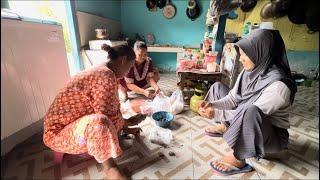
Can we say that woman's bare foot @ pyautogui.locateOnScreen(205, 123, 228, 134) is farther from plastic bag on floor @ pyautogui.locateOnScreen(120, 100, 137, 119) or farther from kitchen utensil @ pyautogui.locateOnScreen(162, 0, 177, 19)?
kitchen utensil @ pyautogui.locateOnScreen(162, 0, 177, 19)

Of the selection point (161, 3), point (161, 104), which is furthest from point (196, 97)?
point (161, 3)

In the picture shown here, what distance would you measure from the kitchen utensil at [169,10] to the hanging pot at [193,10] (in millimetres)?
304

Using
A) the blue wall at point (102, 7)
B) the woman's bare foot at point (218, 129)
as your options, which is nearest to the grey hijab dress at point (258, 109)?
the woman's bare foot at point (218, 129)

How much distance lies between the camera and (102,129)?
0.98 meters

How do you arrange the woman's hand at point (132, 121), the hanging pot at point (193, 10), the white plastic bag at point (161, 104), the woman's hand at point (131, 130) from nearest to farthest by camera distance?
the woman's hand at point (132, 121), the woman's hand at point (131, 130), the white plastic bag at point (161, 104), the hanging pot at point (193, 10)

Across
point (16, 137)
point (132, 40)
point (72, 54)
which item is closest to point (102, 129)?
point (16, 137)

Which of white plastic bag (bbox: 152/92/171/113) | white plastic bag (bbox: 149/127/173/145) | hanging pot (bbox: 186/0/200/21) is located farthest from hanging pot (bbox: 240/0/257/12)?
hanging pot (bbox: 186/0/200/21)

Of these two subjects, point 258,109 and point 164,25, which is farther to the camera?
point 164,25

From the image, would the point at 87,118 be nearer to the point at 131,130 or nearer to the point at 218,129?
the point at 131,130

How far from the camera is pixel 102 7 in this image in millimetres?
3240

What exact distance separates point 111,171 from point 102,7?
299cm

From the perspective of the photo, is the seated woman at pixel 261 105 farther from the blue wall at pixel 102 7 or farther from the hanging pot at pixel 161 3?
the hanging pot at pixel 161 3

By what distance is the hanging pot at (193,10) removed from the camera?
3.80 meters

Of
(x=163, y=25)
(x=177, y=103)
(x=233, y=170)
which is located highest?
(x=163, y=25)
